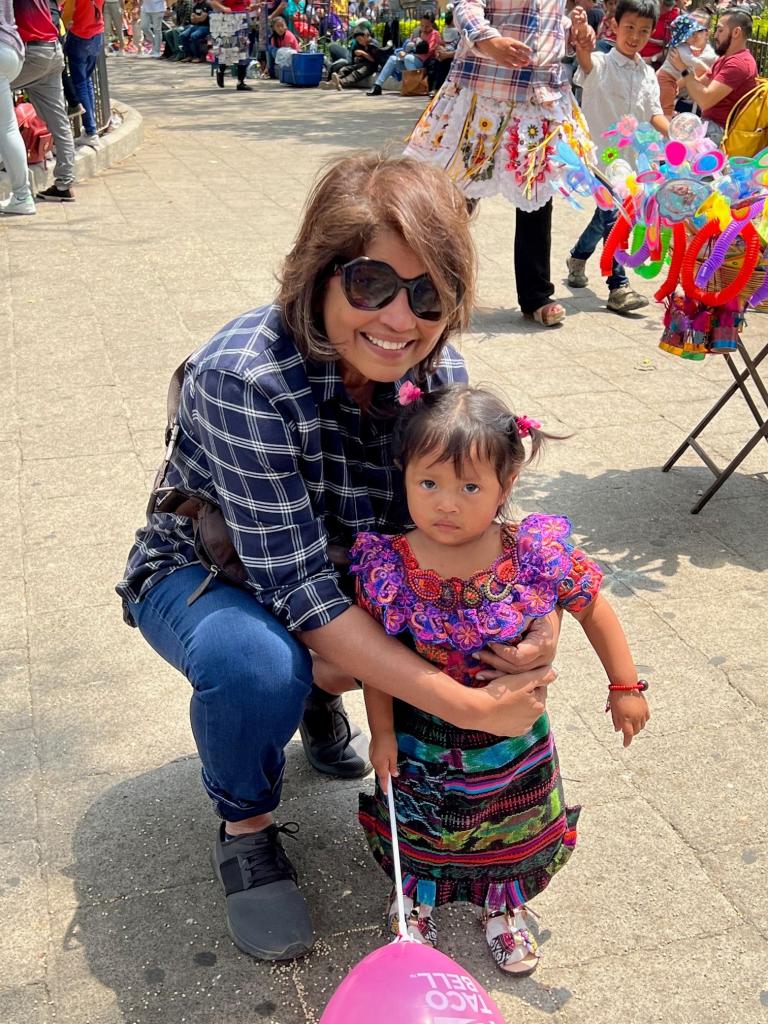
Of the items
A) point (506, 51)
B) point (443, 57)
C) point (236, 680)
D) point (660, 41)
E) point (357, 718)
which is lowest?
point (443, 57)

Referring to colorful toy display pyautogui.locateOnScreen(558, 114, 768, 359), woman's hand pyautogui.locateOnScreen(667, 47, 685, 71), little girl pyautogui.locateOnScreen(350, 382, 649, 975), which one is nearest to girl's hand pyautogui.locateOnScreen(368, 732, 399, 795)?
little girl pyautogui.locateOnScreen(350, 382, 649, 975)

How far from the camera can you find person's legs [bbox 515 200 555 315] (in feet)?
18.5

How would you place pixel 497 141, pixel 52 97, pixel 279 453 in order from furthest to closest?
pixel 52 97 → pixel 497 141 → pixel 279 453

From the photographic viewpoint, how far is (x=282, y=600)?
2010mm

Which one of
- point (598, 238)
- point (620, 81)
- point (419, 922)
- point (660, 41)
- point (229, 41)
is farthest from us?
point (229, 41)

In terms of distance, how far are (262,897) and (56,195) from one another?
22.6 feet

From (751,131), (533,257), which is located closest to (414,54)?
(751,131)

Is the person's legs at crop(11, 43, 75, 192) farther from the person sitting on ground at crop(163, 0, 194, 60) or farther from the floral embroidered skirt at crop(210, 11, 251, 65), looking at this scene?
the person sitting on ground at crop(163, 0, 194, 60)

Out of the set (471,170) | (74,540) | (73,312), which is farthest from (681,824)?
(73,312)

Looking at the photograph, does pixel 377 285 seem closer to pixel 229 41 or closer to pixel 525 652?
pixel 525 652

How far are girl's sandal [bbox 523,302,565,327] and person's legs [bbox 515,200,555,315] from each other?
0.03m

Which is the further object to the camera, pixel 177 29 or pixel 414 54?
pixel 177 29

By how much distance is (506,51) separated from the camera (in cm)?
514

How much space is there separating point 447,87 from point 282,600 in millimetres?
4129
